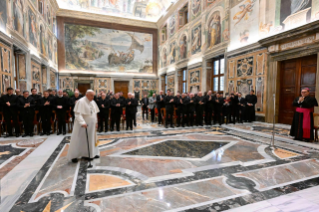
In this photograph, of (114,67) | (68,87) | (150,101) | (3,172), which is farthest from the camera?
(114,67)

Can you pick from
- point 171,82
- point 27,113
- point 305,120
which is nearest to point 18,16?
point 27,113

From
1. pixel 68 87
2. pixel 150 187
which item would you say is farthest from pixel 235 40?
pixel 68 87

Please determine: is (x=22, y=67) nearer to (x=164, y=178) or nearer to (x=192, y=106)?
(x=192, y=106)

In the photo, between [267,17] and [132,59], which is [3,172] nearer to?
[267,17]

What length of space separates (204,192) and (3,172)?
385 centimetres

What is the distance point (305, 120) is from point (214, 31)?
8.98 m

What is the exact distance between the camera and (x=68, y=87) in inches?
736

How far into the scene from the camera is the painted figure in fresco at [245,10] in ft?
31.8

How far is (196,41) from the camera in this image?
14523mm

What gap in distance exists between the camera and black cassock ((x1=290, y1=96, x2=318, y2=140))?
542 cm

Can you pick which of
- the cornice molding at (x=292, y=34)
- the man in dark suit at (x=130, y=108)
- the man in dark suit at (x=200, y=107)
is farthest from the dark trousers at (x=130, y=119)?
the cornice molding at (x=292, y=34)

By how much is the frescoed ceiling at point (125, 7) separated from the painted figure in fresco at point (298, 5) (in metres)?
12.6

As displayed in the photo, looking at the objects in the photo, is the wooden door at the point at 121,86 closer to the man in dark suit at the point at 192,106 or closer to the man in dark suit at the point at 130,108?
the man in dark suit at the point at 130,108

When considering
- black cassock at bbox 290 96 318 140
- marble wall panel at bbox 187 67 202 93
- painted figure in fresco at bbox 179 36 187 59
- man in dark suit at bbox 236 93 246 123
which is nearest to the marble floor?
black cassock at bbox 290 96 318 140
